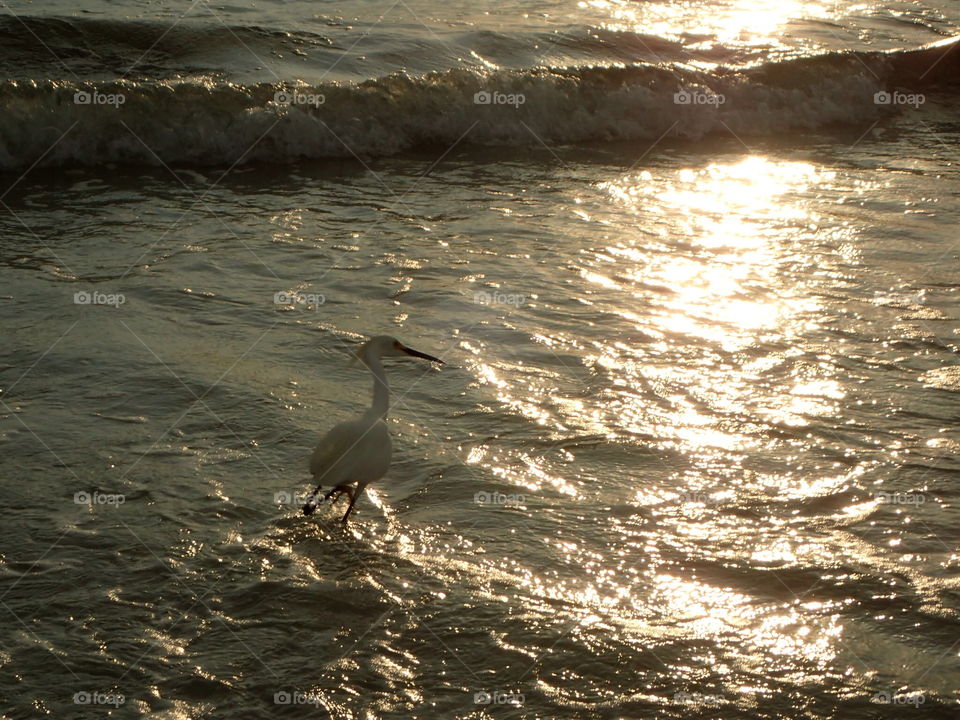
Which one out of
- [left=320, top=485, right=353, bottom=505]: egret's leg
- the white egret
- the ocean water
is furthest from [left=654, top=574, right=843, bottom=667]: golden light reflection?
[left=320, top=485, right=353, bottom=505]: egret's leg

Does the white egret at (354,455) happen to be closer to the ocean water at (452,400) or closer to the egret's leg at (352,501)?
the egret's leg at (352,501)

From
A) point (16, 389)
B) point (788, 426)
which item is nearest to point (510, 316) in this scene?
point (788, 426)

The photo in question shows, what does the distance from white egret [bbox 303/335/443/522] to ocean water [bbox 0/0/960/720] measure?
230 mm

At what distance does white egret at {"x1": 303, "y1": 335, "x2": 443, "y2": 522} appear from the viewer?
5602 mm

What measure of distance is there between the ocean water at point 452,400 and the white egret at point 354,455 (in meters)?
0.23

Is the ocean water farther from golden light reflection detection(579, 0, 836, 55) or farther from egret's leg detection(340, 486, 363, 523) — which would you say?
golden light reflection detection(579, 0, 836, 55)

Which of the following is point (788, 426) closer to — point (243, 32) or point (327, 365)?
point (327, 365)

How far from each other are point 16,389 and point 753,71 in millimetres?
13850

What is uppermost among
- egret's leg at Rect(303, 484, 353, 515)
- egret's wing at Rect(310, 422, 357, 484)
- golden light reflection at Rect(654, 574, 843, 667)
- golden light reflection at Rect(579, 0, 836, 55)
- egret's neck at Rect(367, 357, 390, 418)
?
golden light reflection at Rect(579, 0, 836, 55)

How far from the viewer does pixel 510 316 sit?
28.3ft

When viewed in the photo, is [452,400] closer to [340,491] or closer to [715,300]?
[340,491]

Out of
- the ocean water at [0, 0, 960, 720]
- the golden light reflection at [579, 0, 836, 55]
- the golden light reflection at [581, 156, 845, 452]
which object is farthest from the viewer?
the golden light reflection at [579, 0, 836, 55]

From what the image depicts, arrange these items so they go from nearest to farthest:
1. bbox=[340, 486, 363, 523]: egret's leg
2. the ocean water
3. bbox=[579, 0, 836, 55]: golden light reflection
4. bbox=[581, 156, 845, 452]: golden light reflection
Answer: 1. the ocean water
2. bbox=[340, 486, 363, 523]: egret's leg
3. bbox=[581, 156, 845, 452]: golden light reflection
4. bbox=[579, 0, 836, 55]: golden light reflection

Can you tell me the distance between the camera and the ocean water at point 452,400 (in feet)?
15.5
